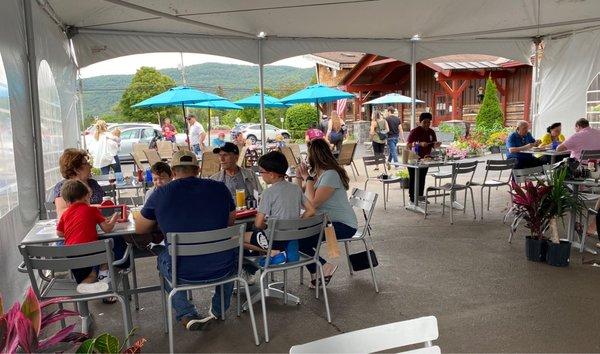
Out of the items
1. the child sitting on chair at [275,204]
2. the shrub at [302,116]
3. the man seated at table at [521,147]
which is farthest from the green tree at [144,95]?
the child sitting on chair at [275,204]

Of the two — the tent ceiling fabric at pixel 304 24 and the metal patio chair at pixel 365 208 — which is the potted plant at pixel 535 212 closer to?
the metal patio chair at pixel 365 208

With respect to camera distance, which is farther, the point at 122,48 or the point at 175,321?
the point at 122,48

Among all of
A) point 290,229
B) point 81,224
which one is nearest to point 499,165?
point 290,229

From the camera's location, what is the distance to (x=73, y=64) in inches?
284

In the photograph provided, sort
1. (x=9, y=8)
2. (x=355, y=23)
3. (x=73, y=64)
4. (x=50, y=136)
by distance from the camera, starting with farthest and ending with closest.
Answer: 1. (x=355, y=23)
2. (x=73, y=64)
3. (x=50, y=136)
4. (x=9, y=8)

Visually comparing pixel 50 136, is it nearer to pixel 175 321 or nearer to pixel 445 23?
pixel 175 321

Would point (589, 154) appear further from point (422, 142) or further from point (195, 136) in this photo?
point (195, 136)

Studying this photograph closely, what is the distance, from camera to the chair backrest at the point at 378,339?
1356mm

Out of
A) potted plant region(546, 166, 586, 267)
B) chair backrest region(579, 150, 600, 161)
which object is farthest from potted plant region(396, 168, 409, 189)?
potted plant region(546, 166, 586, 267)

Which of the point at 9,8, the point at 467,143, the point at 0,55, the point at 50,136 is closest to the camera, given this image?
the point at 0,55

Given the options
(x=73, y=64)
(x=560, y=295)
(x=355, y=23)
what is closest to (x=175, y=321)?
(x=560, y=295)

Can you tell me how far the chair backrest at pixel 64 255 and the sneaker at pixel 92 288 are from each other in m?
0.26

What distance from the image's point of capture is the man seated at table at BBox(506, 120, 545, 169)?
707 centimetres

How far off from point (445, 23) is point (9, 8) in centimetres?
Answer: 636
